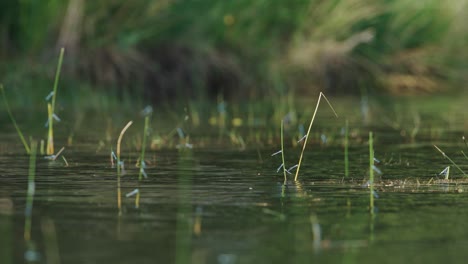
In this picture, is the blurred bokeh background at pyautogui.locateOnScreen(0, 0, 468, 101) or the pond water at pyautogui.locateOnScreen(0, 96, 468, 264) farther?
the blurred bokeh background at pyautogui.locateOnScreen(0, 0, 468, 101)

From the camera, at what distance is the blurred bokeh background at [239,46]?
43.6ft

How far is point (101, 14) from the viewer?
44.4 feet

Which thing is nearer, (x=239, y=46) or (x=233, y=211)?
(x=233, y=211)

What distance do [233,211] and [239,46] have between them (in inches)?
445

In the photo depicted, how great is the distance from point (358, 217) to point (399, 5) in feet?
44.5

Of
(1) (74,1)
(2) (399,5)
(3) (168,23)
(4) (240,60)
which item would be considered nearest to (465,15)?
(2) (399,5)

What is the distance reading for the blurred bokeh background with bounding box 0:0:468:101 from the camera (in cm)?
1328

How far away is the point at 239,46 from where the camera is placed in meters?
15.6

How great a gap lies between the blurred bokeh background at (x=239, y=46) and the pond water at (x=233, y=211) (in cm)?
654

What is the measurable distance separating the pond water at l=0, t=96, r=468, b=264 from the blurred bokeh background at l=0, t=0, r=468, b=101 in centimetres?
654

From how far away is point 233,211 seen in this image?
4.40 m

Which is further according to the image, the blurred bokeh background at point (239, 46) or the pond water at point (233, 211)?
the blurred bokeh background at point (239, 46)

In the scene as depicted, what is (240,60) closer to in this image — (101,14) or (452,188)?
(101,14)

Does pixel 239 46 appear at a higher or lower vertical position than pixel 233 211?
higher
